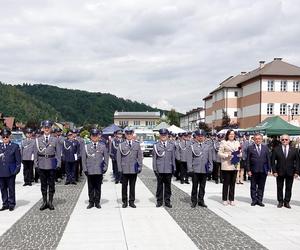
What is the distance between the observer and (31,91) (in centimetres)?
17362

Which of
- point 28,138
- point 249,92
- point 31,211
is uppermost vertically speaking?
point 249,92

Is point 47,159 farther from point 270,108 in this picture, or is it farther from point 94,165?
point 270,108

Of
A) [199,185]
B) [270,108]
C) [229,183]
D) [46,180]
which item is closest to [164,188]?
[199,185]

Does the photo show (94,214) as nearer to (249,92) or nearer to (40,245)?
(40,245)

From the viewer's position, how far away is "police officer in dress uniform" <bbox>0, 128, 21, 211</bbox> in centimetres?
1044

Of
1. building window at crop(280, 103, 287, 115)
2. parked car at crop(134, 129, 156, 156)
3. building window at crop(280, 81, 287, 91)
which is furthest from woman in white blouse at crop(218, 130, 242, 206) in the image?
building window at crop(280, 103, 287, 115)

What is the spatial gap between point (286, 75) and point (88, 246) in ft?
207

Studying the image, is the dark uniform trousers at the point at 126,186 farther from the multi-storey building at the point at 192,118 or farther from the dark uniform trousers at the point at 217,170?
the multi-storey building at the point at 192,118

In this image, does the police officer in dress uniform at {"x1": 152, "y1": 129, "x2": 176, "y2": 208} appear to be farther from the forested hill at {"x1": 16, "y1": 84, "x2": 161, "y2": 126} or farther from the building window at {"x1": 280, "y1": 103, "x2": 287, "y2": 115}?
the forested hill at {"x1": 16, "y1": 84, "x2": 161, "y2": 126}

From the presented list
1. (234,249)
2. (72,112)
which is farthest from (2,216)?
(72,112)

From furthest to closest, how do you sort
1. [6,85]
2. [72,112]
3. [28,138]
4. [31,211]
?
[72,112] → [6,85] → [28,138] → [31,211]

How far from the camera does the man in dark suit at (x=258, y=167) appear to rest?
37.6 ft

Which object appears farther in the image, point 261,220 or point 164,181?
point 164,181

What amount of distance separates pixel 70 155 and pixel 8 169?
20.4 feet
